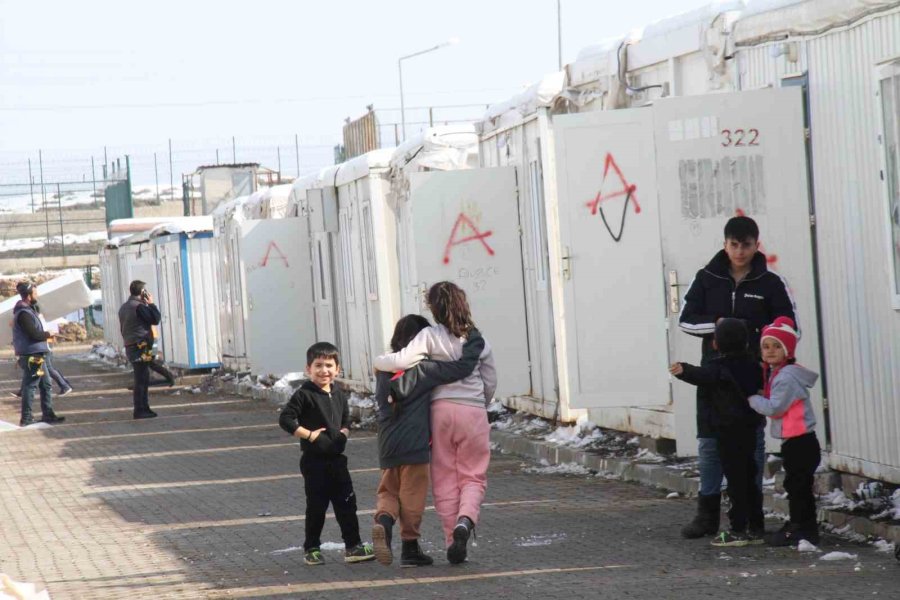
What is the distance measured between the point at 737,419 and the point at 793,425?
308 mm

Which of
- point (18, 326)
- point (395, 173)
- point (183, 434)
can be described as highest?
point (395, 173)

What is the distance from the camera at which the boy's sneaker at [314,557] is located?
8.59 m

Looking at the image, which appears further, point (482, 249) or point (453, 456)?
point (482, 249)

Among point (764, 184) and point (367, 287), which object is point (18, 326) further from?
point (764, 184)

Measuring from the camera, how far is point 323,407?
853 cm

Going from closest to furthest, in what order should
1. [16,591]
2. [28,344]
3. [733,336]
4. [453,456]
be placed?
1. [16,591]
2. [733,336]
3. [453,456]
4. [28,344]

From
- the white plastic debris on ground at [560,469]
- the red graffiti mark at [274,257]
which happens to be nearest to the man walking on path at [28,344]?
the red graffiti mark at [274,257]

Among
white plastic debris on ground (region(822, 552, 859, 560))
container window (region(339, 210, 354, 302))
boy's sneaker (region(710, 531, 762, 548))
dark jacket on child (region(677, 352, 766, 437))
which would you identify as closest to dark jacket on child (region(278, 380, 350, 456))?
dark jacket on child (region(677, 352, 766, 437))

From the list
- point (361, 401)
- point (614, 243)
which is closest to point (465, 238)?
point (614, 243)

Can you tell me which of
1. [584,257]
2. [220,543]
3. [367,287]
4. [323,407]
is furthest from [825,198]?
[367,287]

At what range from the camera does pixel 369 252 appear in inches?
723

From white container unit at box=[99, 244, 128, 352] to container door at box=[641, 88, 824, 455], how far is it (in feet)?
90.5

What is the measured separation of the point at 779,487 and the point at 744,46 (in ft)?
9.21

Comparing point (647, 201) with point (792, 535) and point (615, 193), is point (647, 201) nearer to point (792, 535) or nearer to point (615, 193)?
point (615, 193)
